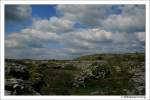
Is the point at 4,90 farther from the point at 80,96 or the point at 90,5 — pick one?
the point at 90,5

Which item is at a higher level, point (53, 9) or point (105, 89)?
point (53, 9)

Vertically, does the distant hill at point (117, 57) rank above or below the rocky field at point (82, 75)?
above

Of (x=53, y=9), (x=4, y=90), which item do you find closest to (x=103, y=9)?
(x=53, y=9)

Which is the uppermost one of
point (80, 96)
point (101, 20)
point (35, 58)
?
point (101, 20)

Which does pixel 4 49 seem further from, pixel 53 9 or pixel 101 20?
pixel 101 20

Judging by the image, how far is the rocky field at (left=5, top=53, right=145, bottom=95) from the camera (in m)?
7.21

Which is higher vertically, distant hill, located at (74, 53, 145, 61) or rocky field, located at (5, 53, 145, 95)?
distant hill, located at (74, 53, 145, 61)

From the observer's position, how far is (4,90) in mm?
7148

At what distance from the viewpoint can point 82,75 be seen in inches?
286

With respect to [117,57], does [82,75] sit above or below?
below

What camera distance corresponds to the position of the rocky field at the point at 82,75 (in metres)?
7.21

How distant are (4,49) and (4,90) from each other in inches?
20.2

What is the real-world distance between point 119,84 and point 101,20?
84 cm

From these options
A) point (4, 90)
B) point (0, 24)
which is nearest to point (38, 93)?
point (4, 90)
